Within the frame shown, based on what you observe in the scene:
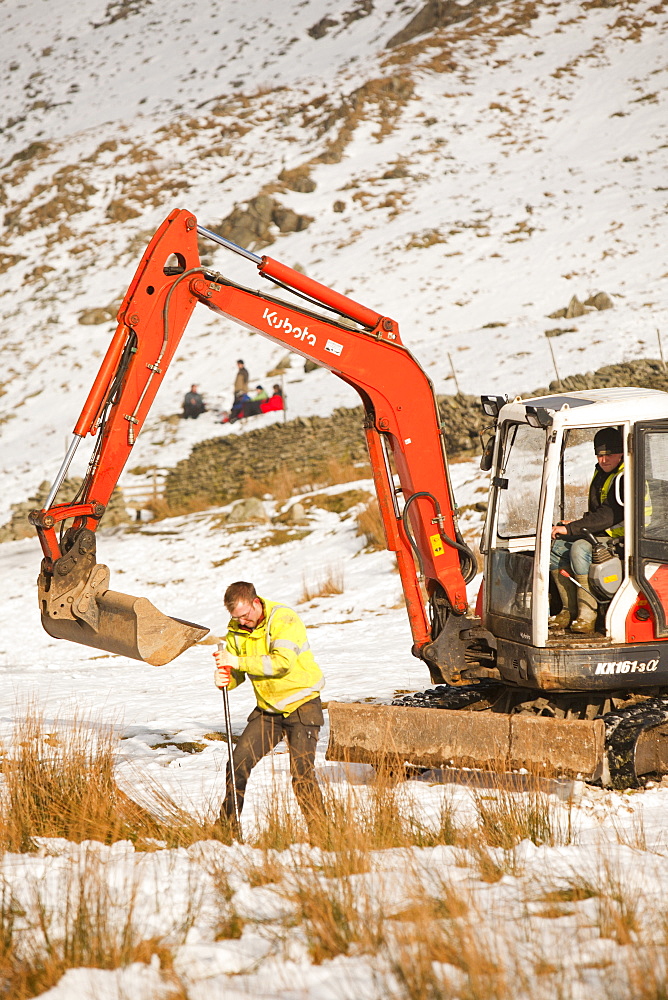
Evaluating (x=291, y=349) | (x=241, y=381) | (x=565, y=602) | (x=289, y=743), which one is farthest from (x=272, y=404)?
(x=289, y=743)

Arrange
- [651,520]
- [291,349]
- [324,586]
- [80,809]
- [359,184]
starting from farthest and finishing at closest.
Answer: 1. [359,184]
2. [324,586]
3. [291,349]
4. [651,520]
5. [80,809]

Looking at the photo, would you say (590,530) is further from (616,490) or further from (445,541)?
(445,541)

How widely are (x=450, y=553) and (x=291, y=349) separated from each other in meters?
2.00

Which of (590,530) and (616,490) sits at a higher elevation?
(616,490)

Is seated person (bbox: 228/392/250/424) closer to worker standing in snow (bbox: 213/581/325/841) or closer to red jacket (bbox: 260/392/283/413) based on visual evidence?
red jacket (bbox: 260/392/283/413)

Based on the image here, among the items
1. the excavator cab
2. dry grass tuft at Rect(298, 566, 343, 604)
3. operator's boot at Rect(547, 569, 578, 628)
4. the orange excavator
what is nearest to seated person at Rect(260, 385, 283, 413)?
dry grass tuft at Rect(298, 566, 343, 604)

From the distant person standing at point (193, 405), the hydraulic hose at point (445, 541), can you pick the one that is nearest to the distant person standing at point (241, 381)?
the distant person standing at point (193, 405)

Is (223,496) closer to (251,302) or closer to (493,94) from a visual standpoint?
(251,302)

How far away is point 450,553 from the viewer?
22.5 ft

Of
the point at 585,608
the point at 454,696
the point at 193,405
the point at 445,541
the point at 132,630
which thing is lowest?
the point at 193,405

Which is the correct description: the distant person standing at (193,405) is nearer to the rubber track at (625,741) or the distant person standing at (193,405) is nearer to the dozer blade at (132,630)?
the dozer blade at (132,630)

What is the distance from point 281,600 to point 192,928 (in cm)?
983

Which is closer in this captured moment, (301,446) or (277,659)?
(277,659)

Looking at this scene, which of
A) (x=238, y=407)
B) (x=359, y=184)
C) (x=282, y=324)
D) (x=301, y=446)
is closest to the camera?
(x=282, y=324)
